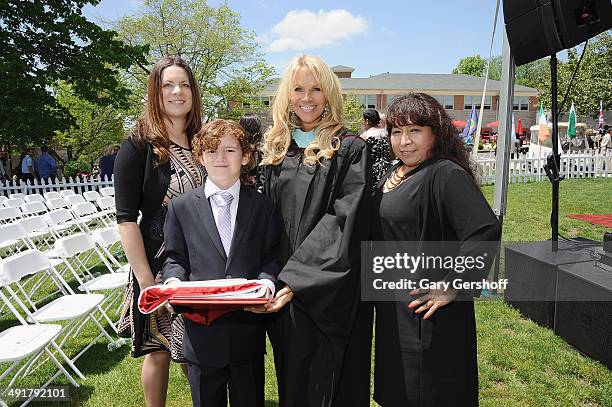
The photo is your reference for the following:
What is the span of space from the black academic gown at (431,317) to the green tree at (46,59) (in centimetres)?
1380

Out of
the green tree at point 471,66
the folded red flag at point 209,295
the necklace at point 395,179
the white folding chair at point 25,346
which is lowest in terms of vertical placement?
the white folding chair at point 25,346

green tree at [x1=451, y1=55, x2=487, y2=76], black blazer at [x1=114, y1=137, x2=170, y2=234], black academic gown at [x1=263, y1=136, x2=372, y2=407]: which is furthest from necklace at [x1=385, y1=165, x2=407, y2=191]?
green tree at [x1=451, y1=55, x2=487, y2=76]

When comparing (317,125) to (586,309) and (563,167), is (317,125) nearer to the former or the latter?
(586,309)

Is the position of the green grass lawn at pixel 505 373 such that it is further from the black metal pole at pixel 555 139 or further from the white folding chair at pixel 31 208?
the white folding chair at pixel 31 208

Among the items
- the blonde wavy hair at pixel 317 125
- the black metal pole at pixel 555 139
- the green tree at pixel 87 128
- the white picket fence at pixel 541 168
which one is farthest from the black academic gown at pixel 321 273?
the green tree at pixel 87 128

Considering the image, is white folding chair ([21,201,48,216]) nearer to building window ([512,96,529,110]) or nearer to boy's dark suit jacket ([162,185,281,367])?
boy's dark suit jacket ([162,185,281,367])

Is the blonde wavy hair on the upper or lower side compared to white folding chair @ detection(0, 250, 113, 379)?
upper

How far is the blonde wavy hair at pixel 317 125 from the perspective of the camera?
1926 millimetres

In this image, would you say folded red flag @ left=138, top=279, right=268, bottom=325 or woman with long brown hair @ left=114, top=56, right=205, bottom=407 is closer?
folded red flag @ left=138, top=279, right=268, bottom=325

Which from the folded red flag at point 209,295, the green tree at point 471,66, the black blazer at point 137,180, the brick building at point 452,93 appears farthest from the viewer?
the green tree at point 471,66

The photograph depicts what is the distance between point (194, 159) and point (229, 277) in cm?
67

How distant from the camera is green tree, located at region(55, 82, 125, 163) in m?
22.5

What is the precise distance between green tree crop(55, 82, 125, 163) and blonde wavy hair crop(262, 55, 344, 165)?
23.0 meters

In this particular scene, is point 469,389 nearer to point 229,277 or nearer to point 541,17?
point 229,277
